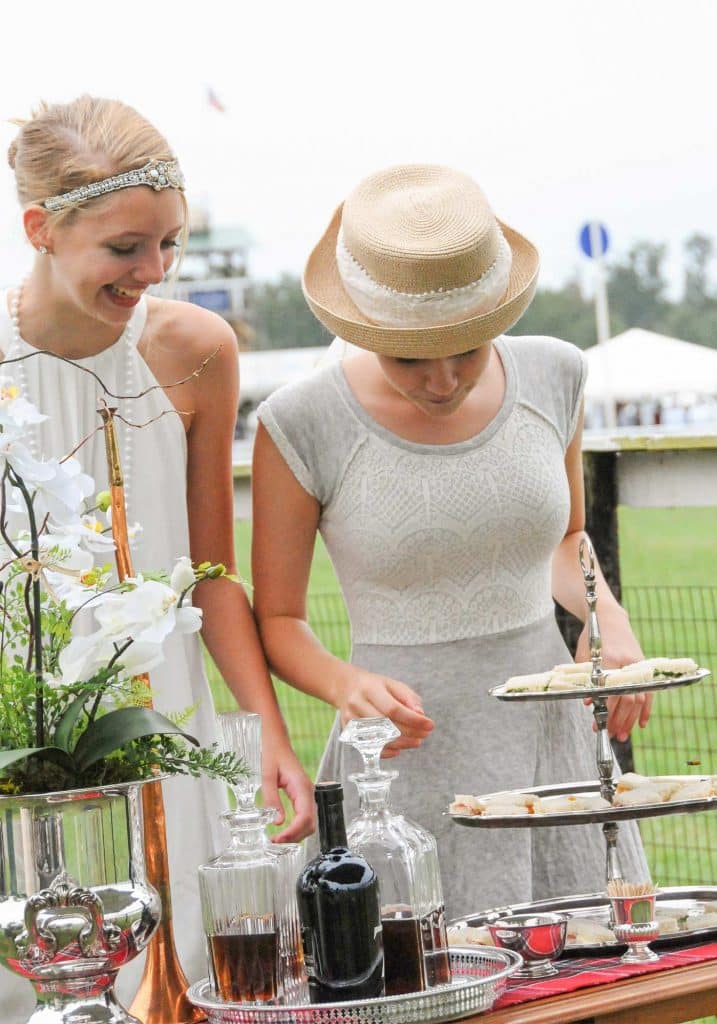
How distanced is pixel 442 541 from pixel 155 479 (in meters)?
0.44

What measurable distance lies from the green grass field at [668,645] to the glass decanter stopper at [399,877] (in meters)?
0.87

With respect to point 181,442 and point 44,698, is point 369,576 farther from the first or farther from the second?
point 44,698

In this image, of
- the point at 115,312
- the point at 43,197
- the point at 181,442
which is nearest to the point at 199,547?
the point at 181,442

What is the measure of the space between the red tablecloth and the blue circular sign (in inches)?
613

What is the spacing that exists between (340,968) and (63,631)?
1.44 feet

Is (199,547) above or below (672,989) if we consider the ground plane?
above

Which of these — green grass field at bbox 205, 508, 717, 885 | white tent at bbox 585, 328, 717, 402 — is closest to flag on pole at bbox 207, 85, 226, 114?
white tent at bbox 585, 328, 717, 402

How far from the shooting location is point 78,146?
2113 mm

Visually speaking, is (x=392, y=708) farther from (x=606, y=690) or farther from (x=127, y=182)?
(x=127, y=182)

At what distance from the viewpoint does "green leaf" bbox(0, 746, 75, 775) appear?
1.42 m

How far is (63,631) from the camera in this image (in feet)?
5.10

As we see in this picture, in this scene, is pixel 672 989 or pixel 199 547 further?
pixel 199 547

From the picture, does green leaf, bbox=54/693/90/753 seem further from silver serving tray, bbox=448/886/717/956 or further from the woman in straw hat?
the woman in straw hat

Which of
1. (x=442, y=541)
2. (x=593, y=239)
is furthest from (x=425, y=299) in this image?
(x=593, y=239)
